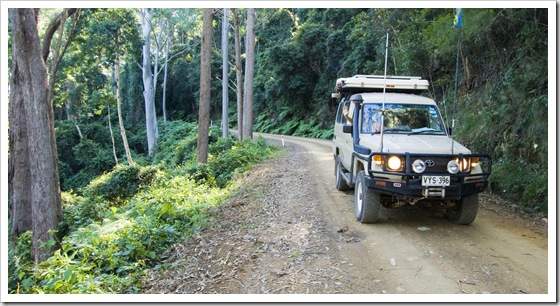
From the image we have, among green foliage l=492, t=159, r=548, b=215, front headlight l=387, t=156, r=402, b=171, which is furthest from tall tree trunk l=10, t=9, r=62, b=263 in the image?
green foliage l=492, t=159, r=548, b=215

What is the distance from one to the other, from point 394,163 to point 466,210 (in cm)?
151

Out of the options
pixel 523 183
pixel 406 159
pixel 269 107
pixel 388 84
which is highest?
pixel 269 107

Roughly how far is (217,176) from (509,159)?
853cm

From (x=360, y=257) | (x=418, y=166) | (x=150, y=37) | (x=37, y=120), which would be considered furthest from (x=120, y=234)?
(x=150, y=37)

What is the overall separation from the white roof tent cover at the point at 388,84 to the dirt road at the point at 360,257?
8.22ft

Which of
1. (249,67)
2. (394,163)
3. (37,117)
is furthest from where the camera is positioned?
(249,67)

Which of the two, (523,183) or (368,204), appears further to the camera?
(523,183)

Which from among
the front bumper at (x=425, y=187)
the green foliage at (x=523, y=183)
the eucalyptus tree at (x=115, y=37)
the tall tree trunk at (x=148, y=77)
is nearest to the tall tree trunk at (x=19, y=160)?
the front bumper at (x=425, y=187)

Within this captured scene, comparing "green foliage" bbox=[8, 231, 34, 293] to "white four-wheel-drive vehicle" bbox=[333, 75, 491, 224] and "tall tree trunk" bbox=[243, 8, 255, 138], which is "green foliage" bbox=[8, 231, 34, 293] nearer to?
"white four-wheel-drive vehicle" bbox=[333, 75, 491, 224]

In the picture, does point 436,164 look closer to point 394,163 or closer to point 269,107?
point 394,163

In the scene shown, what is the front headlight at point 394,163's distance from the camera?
596 cm

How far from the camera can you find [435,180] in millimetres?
5828

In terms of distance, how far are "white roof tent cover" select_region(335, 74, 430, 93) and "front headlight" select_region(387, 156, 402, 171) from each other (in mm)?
2869

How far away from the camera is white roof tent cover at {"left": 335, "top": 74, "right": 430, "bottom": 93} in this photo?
838 centimetres
